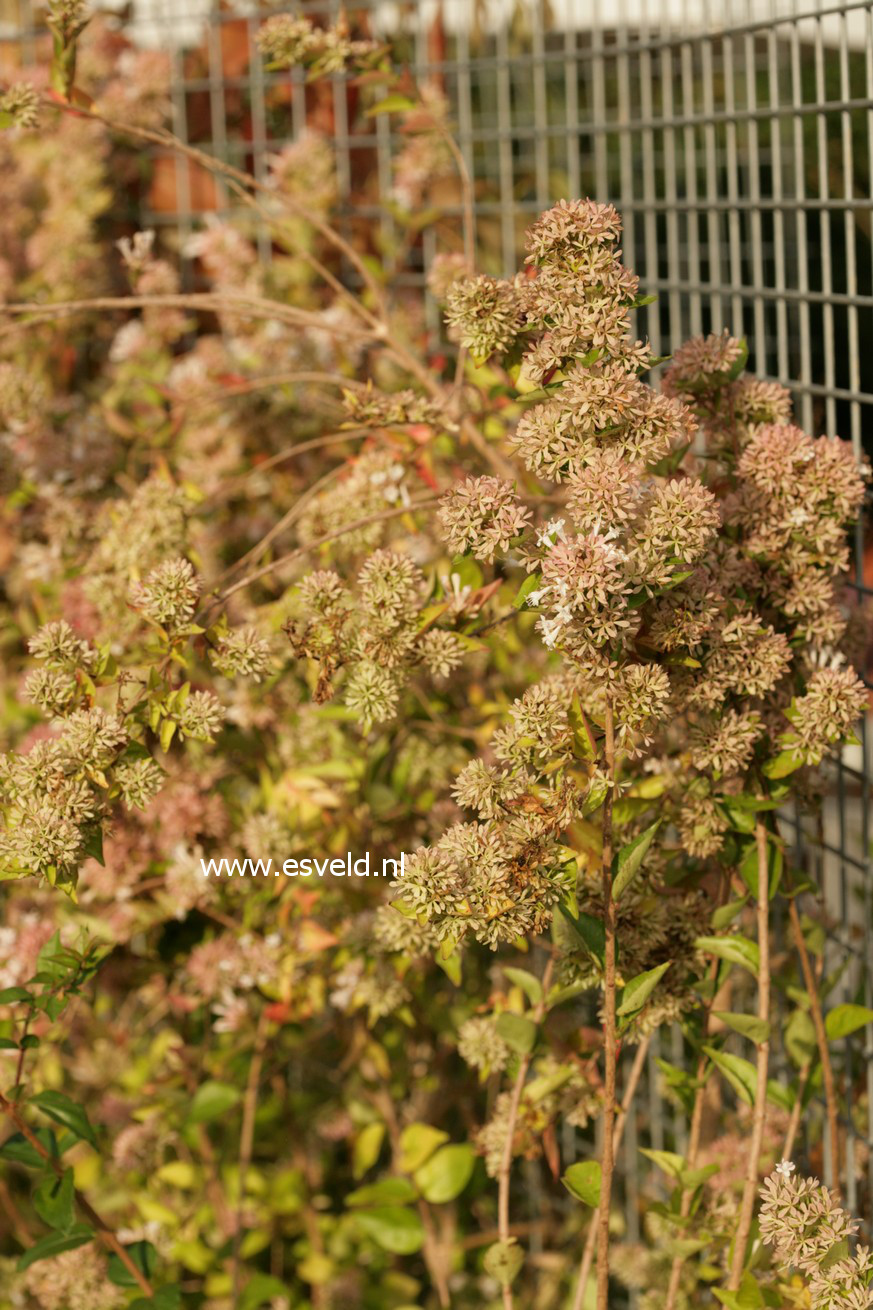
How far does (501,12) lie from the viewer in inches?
73.4

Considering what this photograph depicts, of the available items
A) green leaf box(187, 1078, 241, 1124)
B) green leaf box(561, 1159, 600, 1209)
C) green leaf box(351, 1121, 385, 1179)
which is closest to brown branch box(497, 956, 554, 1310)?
green leaf box(561, 1159, 600, 1209)

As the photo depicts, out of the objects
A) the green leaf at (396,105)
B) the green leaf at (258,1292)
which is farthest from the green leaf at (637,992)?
the green leaf at (396,105)

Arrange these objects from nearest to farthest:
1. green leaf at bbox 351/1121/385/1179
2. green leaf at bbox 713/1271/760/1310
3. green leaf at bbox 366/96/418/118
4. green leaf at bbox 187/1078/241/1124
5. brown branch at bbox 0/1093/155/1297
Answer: green leaf at bbox 713/1271/760/1310 → brown branch at bbox 0/1093/155/1297 → green leaf at bbox 366/96/418/118 → green leaf at bbox 187/1078/241/1124 → green leaf at bbox 351/1121/385/1179

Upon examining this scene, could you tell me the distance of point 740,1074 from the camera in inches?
39.8

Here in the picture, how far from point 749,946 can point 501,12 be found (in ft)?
4.54

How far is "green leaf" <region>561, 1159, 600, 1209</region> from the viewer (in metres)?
0.93

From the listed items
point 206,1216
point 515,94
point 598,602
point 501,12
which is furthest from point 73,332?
point 515,94

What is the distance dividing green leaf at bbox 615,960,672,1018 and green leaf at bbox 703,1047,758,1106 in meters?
0.13

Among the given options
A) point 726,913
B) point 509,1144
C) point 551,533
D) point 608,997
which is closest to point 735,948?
point 726,913

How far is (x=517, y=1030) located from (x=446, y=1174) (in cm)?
37

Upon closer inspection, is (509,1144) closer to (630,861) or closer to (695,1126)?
(695,1126)

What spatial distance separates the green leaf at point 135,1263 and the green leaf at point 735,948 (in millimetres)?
511

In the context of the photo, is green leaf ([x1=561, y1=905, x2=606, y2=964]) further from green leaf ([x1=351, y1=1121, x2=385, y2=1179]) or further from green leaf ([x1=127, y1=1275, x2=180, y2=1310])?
green leaf ([x1=351, y1=1121, x2=385, y2=1179])

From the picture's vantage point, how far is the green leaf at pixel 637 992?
887mm
